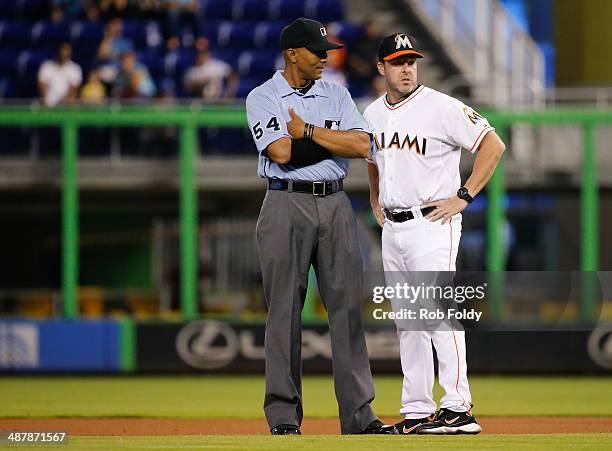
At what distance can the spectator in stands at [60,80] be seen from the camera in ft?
45.4

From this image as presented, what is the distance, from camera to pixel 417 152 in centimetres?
583

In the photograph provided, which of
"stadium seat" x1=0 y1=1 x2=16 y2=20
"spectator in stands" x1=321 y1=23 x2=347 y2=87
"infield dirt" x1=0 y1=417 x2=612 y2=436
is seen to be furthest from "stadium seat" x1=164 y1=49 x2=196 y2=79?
"infield dirt" x1=0 y1=417 x2=612 y2=436

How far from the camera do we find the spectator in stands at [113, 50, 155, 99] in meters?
13.8

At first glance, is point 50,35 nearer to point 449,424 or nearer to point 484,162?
point 484,162

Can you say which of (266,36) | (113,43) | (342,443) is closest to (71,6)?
(113,43)

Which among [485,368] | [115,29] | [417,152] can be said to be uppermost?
[115,29]

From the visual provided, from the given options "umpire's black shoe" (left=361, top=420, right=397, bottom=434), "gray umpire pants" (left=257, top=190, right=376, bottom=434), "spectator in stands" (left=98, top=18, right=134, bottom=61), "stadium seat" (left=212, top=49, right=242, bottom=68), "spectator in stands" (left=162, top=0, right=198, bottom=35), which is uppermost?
"spectator in stands" (left=162, top=0, right=198, bottom=35)

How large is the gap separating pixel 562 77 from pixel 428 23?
3566 mm

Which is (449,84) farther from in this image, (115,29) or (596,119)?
(115,29)

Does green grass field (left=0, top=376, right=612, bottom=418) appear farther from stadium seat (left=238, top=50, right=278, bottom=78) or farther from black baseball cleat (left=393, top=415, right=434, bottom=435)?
stadium seat (left=238, top=50, right=278, bottom=78)

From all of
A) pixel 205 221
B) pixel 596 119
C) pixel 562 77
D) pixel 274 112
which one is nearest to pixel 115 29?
pixel 205 221

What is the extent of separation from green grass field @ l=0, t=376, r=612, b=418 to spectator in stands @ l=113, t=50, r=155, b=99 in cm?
361

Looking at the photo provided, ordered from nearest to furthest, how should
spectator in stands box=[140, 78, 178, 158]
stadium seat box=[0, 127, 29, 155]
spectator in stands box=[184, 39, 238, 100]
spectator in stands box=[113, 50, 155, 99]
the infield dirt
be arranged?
the infield dirt, stadium seat box=[0, 127, 29, 155], spectator in stands box=[140, 78, 178, 158], spectator in stands box=[113, 50, 155, 99], spectator in stands box=[184, 39, 238, 100]

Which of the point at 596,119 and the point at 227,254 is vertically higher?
the point at 596,119
